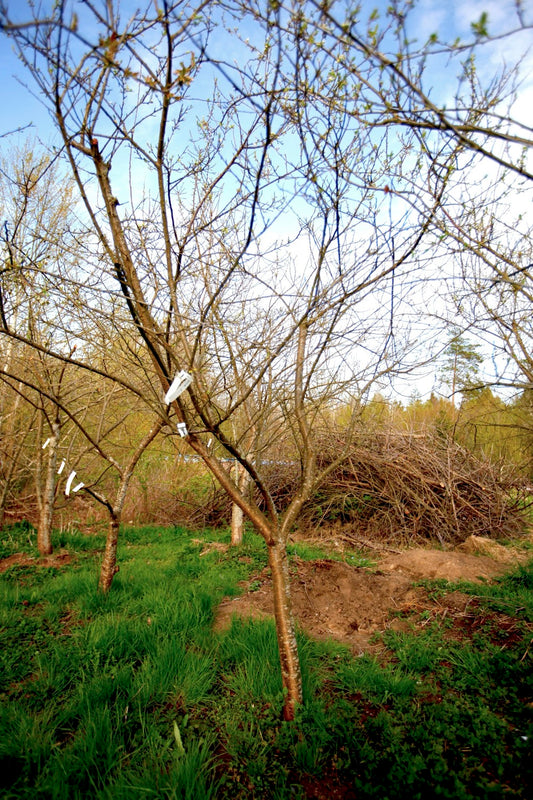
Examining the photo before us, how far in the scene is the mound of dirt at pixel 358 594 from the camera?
3.72 m

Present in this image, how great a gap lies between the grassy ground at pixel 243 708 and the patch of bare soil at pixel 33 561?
1.77 m

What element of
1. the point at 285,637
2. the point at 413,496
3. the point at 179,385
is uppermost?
the point at 179,385

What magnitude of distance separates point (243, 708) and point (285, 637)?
1.63ft

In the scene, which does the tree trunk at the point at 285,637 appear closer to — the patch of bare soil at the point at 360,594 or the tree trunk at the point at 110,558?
the patch of bare soil at the point at 360,594

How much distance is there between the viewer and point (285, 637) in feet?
7.78

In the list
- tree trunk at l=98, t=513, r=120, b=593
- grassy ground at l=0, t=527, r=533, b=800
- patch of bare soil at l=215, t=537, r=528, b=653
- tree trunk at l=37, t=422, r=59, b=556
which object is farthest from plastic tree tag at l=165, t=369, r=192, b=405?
tree trunk at l=37, t=422, r=59, b=556

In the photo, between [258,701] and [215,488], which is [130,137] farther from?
[215,488]

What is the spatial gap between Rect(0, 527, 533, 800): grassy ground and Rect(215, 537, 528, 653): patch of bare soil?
271mm

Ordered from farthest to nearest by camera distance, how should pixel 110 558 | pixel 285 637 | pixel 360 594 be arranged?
pixel 360 594
pixel 110 558
pixel 285 637

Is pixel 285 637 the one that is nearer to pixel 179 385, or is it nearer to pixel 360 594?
pixel 179 385

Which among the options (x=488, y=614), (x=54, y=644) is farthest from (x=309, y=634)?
(x=54, y=644)

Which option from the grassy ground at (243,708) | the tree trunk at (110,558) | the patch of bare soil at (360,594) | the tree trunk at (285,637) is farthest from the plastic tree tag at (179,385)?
the tree trunk at (110,558)

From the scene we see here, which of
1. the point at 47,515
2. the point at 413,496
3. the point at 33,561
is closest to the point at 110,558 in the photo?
the point at 33,561

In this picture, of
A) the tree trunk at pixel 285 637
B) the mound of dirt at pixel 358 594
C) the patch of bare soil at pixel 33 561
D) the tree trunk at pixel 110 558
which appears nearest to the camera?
the tree trunk at pixel 285 637
